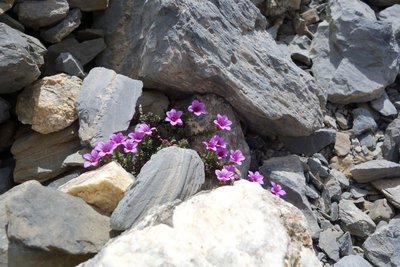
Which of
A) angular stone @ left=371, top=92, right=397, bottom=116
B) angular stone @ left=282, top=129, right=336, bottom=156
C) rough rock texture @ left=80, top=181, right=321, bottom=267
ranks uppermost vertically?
rough rock texture @ left=80, top=181, right=321, bottom=267

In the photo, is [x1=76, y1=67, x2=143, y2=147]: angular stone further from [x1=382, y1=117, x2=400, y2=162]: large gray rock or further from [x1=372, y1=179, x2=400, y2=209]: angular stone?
[x1=382, y1=117, x2=400, y2=162]: large gray rock

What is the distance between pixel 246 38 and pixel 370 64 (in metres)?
2.16

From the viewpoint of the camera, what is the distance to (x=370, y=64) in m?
6.88

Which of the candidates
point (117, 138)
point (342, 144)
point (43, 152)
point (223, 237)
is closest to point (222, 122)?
point (117, 138)

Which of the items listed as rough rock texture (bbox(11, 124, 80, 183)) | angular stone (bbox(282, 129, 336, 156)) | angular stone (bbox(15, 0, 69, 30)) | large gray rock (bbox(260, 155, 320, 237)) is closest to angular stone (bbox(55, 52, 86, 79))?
angular stone (bbox(15, 0, 69, 30))

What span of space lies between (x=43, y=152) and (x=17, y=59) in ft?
3.22

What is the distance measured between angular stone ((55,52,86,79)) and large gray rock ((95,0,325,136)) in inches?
20.7

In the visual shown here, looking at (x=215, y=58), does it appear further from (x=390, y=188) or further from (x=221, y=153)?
(x=390, y=188)

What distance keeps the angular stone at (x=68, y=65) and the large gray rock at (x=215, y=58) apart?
527mm

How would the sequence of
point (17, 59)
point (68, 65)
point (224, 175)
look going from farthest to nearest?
1. point (68, 65)
2. point (224, 175)
3. point (17, 59)

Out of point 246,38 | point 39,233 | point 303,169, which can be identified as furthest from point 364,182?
point 39,233

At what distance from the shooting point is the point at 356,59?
693cm

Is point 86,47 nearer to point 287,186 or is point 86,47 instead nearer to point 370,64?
point 287,186

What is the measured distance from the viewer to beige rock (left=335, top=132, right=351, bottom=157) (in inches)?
253
